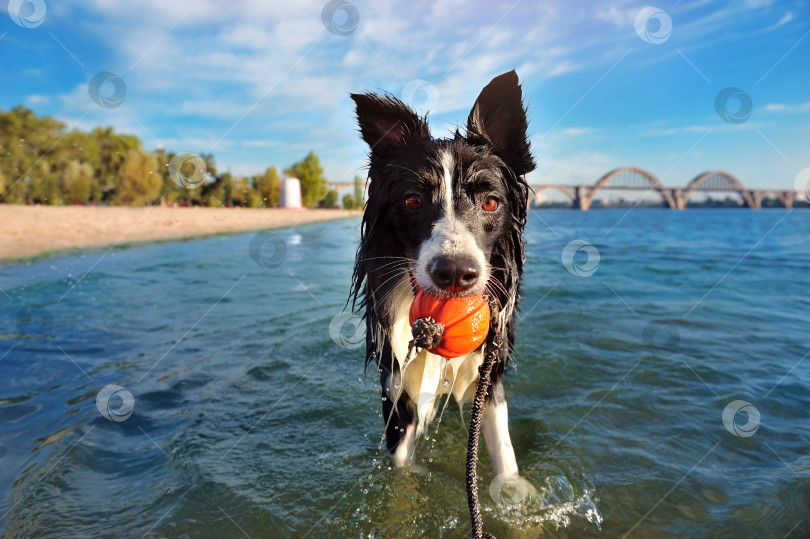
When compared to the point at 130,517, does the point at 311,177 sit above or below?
above

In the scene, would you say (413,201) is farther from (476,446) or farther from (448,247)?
(476,446)

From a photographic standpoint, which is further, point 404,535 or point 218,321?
point 218,321

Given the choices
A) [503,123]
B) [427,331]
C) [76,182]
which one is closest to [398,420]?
[427,331]

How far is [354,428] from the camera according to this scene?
13.3 feet

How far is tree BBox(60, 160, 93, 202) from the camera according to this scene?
36156 mm

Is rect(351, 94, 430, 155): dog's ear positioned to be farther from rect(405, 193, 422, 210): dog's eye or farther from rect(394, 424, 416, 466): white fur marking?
rect(394, 424, 416, 466): white fur marking

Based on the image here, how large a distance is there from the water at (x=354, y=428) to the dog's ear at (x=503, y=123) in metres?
1.40

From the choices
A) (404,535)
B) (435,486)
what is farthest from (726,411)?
(404,535)

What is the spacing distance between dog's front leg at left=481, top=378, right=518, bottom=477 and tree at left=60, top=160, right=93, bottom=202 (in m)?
43.3

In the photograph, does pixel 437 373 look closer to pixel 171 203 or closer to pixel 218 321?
pixel 218 321

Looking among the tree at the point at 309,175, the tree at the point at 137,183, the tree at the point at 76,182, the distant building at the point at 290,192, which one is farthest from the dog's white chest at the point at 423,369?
the tree at the point at 309,175

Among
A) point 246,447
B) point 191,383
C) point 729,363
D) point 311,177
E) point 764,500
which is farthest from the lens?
point 311,177

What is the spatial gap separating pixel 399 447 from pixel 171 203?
48.1 metres

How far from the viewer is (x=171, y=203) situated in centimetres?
4475
